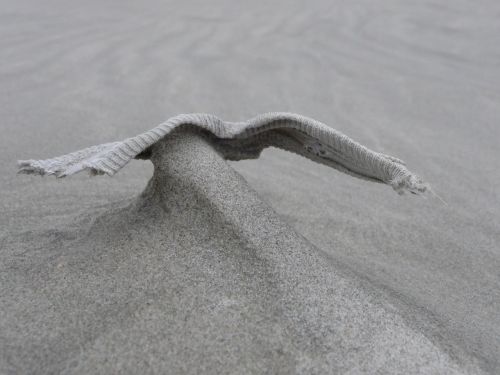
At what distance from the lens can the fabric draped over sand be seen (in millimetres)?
1235

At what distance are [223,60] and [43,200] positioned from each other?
96.8 inches

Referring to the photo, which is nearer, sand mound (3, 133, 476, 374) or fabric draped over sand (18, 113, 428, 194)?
sand mound (3, 133, 476, 374)

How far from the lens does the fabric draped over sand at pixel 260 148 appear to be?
4.05ft

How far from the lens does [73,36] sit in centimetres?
466

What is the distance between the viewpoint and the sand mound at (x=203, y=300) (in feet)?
3.27

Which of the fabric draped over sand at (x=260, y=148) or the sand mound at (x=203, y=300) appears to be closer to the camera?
the sand mound at (x=203, y=300)

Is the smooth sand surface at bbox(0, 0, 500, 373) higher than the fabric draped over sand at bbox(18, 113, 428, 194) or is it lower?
lower

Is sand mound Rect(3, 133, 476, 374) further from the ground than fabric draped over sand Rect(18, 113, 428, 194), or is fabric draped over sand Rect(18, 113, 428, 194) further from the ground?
fabric draped over sand Rect(18, 113, 428, 194)

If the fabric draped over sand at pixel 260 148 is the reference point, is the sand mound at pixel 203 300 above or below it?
below

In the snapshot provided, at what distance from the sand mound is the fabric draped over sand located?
0.29 ft

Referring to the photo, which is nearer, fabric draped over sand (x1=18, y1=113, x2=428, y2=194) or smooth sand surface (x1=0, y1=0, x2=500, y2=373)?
smooth sand surface (x1=0, y1=0, x2=500, y2=373)

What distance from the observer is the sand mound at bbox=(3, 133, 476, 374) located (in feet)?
3.27

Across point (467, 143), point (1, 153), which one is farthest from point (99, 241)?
point (467, 143)

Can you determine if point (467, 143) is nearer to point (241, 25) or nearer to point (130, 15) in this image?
point (241, 25)
